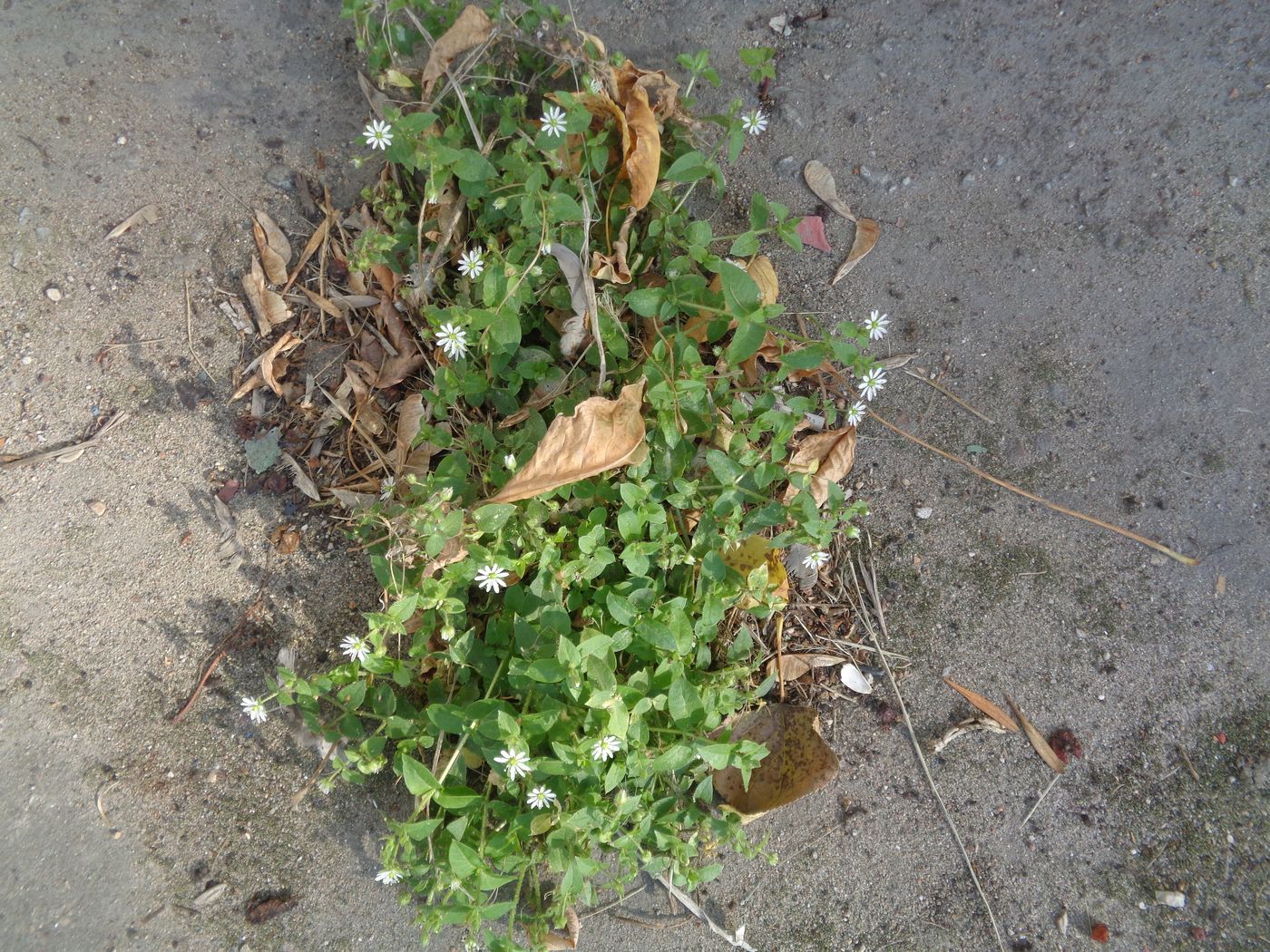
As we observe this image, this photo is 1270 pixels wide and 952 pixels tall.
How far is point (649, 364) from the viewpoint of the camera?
2125 mm

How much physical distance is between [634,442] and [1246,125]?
215 cm

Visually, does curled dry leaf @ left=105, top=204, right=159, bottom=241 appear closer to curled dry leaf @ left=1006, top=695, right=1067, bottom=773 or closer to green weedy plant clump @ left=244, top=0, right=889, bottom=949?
green weedy plant clump @ left=244, top=0, right=889, bottom=949

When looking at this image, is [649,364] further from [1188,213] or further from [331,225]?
[1188,213]

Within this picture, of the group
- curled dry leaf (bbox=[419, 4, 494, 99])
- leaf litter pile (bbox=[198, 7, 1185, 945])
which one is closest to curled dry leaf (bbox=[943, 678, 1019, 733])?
leaf litter pile (bbox=[198, 7, 1185, 945])

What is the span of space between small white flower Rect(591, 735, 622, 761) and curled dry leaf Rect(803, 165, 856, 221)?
1.70 metres

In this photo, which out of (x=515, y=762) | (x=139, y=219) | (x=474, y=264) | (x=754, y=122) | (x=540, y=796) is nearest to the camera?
(x=515, y=762)

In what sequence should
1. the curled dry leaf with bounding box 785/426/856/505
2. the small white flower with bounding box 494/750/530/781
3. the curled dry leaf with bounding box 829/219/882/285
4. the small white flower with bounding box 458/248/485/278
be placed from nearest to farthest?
the small white flower with bounding box 494/750/530/781, the small white flower with bounding box 458/248/485/278, the curled dry leaf with bounding box 785/426/856/505, the curled dry leaf with bounding box 829/219/882/285

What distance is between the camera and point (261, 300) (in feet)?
7.85

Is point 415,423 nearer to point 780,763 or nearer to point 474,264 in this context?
point 474,264

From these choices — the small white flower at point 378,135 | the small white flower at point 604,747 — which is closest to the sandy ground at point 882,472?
the small white flower at point 378,135

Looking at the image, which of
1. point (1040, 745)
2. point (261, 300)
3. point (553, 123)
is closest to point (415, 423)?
point (261, 300)

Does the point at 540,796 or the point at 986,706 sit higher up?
the point at 540,796

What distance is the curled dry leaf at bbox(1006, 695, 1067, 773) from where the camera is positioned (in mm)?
2443

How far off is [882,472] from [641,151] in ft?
3.86
